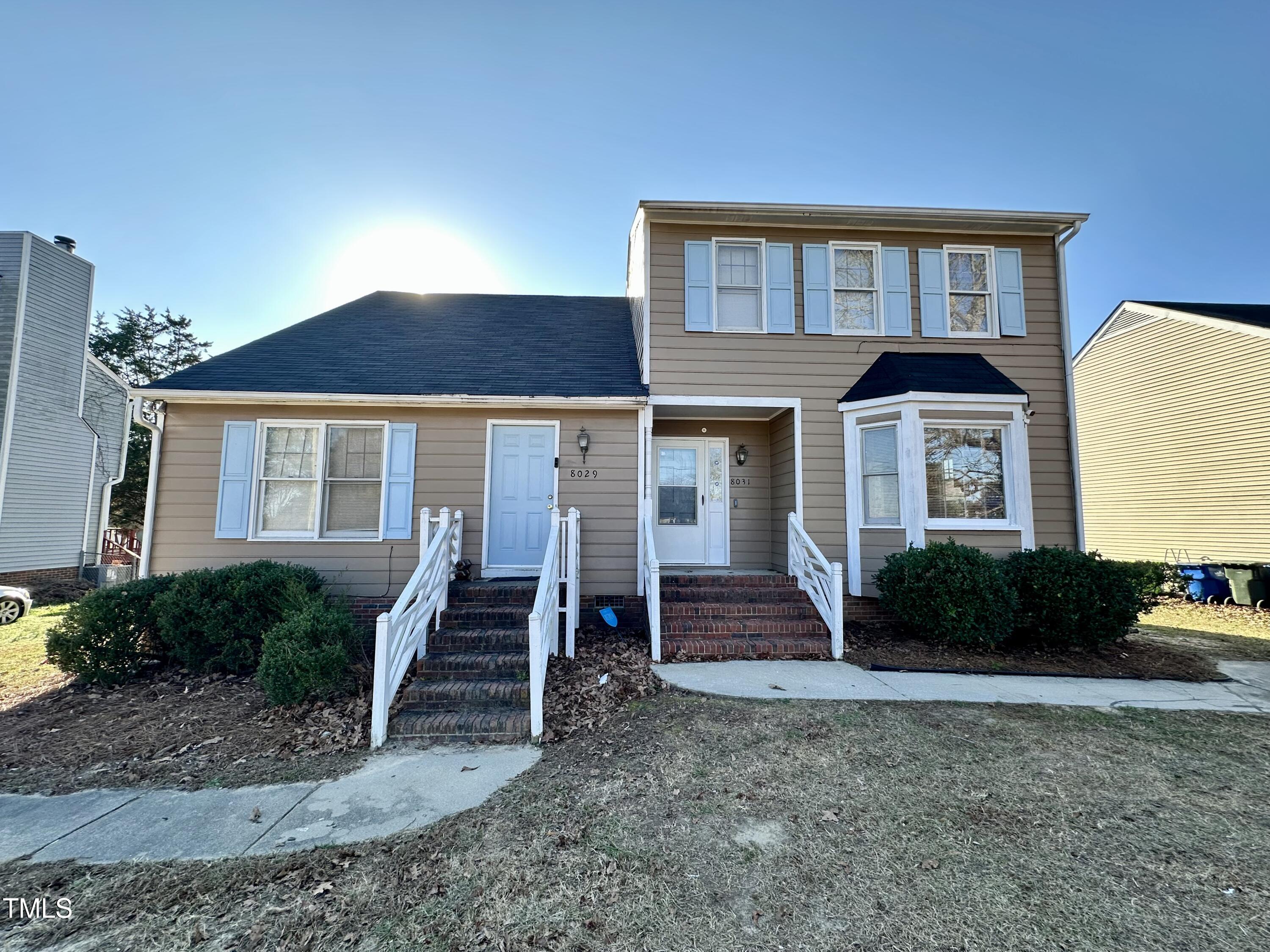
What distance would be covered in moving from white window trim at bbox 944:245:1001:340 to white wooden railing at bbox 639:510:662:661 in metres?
5.78

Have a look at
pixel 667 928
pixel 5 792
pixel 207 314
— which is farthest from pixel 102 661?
pixel 207 314

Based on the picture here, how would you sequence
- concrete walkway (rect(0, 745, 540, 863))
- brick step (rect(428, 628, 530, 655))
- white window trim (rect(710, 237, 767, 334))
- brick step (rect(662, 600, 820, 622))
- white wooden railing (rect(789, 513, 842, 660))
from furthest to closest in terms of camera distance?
white window trim (rect(710, 237, 767, 334))
brick step (rect(662, 600, 820, 622))
white wooden railing (rect(789, 513, 842, 660))
brick step (rect(428, 628, 530, 655))
concrete walkway (rect(0, 745, 540, 863))

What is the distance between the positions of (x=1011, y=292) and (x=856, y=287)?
2.45 meters

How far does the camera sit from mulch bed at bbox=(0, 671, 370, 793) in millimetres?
3721

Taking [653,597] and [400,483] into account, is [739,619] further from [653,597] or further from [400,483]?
[400,483]

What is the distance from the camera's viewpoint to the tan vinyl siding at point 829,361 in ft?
25.3

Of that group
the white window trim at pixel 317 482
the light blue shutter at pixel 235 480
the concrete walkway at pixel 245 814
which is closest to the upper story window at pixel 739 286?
the white window trim at pixel 317 482

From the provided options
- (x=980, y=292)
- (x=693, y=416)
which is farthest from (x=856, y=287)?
(x=693, y=416)

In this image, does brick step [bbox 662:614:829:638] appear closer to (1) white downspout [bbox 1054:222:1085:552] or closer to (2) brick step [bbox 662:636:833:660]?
(2) brick step [bbox 662:636:833:660]

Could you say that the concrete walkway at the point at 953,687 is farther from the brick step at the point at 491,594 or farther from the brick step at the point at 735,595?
the brick step at the point at 491,594

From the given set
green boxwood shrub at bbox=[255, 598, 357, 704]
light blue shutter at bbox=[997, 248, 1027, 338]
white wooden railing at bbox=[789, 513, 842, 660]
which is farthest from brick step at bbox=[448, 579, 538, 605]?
light blue shutter at bbox=[997, 248, 1027, 338]

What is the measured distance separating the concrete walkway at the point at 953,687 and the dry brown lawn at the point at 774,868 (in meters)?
1.02

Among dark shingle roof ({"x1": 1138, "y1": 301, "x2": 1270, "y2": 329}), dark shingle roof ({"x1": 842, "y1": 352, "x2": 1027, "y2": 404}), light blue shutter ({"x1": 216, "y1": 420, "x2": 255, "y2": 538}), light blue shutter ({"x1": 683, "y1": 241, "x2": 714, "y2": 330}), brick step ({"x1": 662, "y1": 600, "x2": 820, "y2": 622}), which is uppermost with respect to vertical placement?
dark shingle roof ({"x1": 1138, "y1": 301, "x2": 1270, "y2": 329})

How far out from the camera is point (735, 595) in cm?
693
